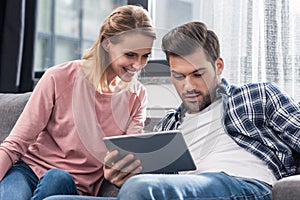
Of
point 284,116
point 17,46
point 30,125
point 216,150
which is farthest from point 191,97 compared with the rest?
point 17,46


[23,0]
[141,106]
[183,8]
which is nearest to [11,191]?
[141,106]

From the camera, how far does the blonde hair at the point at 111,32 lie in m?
1.75

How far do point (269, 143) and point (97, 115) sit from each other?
1.89 feet

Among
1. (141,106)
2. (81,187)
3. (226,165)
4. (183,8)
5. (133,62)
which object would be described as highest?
(183,8)

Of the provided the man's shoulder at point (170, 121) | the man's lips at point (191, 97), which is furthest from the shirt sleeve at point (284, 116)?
the man's shoulder at point (170, 121)

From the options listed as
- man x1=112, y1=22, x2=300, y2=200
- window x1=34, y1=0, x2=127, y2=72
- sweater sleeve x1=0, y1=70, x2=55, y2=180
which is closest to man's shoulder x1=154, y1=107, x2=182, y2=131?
man x1=112, y1=22, x2=300, y2=200

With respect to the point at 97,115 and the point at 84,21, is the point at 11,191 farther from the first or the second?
the point at 84,21

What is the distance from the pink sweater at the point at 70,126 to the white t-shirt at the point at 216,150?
19 cm

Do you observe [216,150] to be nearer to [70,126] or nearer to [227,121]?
[227,121]

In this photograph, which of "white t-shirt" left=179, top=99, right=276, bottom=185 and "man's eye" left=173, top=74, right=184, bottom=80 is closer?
"white t-shirt" left=179, top=99, right=276, bottom=185

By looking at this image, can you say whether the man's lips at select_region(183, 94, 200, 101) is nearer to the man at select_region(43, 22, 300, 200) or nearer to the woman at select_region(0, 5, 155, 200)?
the man at select_region(43, 22, 300, 200)

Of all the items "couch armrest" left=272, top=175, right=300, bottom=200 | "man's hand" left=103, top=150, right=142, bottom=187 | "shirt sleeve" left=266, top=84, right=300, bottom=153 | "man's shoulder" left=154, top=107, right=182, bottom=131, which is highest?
"shirt sleeve" left=266, top=84, right=300, bottom=153

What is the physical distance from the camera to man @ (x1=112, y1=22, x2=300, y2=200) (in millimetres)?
1568

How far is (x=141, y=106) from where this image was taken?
6.16 ft
